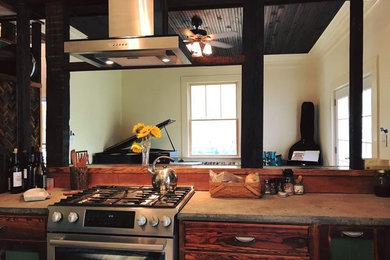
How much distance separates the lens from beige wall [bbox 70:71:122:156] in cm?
430

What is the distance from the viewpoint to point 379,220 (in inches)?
57.0

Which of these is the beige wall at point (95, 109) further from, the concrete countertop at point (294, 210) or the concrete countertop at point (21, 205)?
the concrete countertop at point (294, 210)

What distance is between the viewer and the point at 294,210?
1589mm

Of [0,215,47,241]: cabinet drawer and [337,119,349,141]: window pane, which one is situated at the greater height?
[337,119,349,141]: window pane

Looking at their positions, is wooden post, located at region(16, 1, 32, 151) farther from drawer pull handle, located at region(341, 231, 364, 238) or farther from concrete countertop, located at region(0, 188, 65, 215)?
drawer pull handle, located at region(341, 231, 364, 238)

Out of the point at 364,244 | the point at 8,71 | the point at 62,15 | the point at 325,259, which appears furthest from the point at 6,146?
the point at 364,244

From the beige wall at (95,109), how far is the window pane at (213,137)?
157 centimetres

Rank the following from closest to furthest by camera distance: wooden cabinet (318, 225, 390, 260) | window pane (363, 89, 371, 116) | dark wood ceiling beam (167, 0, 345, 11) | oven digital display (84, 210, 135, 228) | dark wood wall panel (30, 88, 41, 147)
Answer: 1. wooden cabinet (318, 225, 390, 260)
2. oven digital display (84, 210, 135, 228)
3. dark wood ceiling beam (167, 0, 345, 11)
4. dark wood wall panel (30, 88, 41, 147)
5. window pane (363, 89, 371, 116)

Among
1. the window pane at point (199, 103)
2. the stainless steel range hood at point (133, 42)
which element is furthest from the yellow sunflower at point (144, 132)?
the window pane at point (199, 103)

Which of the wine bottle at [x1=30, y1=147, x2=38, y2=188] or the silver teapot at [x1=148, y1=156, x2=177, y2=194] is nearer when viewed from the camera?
the silver teapot at [x1=148, y1=156, x2=177, y2=194]

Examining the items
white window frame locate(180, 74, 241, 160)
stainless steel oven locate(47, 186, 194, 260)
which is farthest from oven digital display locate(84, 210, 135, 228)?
white window frame locate(180, 74, 241, 160)

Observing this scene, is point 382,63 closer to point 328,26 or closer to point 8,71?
point 328,26

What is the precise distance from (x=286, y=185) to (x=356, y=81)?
845 millimetres

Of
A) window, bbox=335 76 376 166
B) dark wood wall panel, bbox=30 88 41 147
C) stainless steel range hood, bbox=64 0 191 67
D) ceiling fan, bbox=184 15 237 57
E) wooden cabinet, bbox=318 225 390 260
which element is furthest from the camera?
ceiling fan, bbox=184 15 237 57
